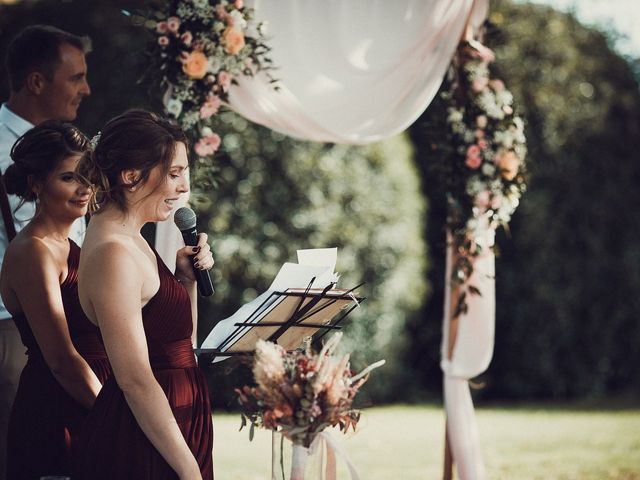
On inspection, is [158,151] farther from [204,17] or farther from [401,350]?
[401,350]

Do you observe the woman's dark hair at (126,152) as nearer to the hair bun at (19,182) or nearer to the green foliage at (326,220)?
the hair bun at (19,182)

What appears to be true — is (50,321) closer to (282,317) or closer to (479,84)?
(282,317)

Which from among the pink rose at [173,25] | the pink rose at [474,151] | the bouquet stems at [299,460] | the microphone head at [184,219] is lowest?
the bouquet stems at [299,460]

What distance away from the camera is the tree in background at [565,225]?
9148mm

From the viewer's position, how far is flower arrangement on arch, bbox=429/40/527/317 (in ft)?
16.5

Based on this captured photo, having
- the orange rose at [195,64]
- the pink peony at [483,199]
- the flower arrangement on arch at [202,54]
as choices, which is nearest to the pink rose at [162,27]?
the flower arrangement on arch at [202,54]

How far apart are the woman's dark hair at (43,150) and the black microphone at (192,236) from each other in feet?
1.31

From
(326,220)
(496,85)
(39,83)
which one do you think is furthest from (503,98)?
(326,220)

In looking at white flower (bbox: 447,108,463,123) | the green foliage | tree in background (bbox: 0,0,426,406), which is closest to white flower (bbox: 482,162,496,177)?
white flower (bbox: 447,108,463,123)

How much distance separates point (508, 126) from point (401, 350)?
4247 millimetres

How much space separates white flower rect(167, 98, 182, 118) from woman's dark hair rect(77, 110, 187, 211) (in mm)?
1717

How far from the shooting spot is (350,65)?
4.71 metres

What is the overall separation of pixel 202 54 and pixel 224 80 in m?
0.16

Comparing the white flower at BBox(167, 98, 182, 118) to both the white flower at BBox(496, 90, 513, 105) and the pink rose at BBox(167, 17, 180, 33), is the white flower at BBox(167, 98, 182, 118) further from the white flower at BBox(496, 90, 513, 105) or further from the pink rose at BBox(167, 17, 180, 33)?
the white flower at BBox(496, 90, 513, 105)
